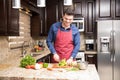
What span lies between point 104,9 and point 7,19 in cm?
304

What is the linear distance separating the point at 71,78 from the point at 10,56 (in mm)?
2220

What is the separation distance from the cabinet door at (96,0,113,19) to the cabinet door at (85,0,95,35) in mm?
137

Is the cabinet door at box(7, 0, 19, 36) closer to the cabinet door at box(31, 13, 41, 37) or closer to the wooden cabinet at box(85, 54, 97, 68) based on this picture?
the cabinet door at box(31, 13, 41, 37)

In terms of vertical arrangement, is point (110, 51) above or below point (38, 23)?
below

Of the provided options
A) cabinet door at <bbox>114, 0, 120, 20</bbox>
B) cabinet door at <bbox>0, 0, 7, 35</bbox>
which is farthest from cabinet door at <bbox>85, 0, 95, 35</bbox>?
cabinet door at <bbox>0, 0, 7, 35</bbox>

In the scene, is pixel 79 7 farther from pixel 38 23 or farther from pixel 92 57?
pixel 92 57

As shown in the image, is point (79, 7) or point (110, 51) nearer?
point (110, 51)

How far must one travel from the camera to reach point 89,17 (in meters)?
5.16

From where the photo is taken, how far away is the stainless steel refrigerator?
4.72 metres

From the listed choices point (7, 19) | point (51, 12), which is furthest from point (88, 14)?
point (7, 19)

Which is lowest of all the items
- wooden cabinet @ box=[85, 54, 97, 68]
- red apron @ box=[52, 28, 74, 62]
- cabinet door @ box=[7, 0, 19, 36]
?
wooden cabinet @ box=[85, 54, 97, 68]

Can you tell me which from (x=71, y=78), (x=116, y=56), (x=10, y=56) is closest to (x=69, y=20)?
(x=71, y=78)

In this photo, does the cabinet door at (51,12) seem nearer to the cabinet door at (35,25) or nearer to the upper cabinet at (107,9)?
the cabinet door at (35,25)

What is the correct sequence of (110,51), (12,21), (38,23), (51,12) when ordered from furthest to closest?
(51,12)
(38,23)
(110,51)
(12,21)
